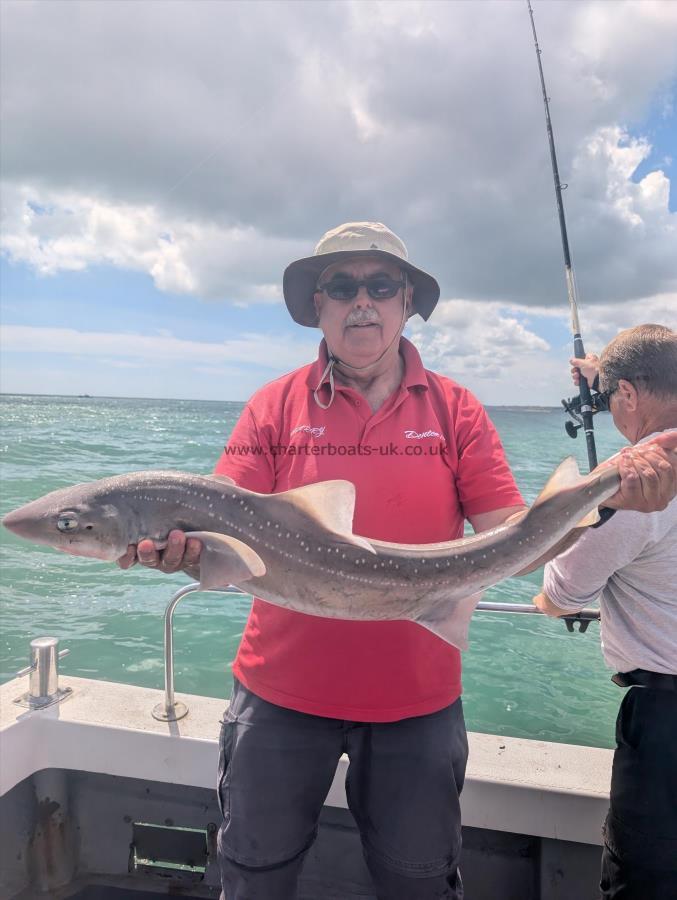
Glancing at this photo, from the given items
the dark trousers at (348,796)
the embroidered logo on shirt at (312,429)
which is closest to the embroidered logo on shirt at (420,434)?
the embroidered logo on shirt at (312,429)

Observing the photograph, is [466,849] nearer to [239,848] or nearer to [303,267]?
[239,848]

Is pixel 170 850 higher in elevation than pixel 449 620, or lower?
lower

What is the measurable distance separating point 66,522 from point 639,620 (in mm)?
2404

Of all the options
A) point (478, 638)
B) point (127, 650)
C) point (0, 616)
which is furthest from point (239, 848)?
point (0, 616)

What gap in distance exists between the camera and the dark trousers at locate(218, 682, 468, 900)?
2.45 metres

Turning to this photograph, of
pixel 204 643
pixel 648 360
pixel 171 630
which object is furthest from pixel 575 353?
pixel 204 643

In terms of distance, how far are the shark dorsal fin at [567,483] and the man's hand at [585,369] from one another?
75.7 inches

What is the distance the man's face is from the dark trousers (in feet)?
5.46

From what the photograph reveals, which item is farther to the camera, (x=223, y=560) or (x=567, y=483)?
(x=567, y=483)

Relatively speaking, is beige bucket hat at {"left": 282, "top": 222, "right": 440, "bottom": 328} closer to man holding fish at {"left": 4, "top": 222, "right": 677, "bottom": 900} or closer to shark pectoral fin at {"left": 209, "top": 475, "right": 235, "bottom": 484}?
man holding fish at {"left": 4, "top": 222, "right": 677, "bottom": 900}

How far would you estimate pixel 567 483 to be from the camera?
244cm

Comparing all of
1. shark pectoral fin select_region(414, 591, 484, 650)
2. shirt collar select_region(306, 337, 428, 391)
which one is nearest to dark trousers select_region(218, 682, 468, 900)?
shark pectoral fin select_region(414, 591, 484, 650)

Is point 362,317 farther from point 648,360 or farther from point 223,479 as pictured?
point 648,360

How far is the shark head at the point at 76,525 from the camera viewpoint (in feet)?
7.77
